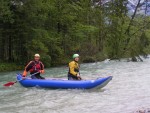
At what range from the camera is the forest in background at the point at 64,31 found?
26.3m

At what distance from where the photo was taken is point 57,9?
3061 centimetres

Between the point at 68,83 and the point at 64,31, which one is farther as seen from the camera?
the point at 64,31

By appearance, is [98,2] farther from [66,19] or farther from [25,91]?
[25,91]

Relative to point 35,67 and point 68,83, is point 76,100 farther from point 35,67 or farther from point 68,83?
point 35,67

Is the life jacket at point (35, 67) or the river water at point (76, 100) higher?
the life jacket at point (35, 67)

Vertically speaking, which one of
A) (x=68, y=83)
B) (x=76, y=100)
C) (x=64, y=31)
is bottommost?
(x=76, y=100)

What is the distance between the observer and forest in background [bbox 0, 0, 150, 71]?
86.2 feet

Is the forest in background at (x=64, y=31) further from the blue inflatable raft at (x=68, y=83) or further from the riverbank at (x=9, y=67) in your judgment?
the blue inflatable raft at (x=68, y=83)

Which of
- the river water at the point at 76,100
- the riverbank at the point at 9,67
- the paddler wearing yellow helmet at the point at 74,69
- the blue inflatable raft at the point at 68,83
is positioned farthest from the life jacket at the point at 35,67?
the riverbank at the point at 9,67

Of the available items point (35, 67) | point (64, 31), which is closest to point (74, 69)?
point (35, 67)

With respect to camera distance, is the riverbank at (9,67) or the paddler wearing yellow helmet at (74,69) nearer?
the paddler wearing yellow helmet at (74,69)

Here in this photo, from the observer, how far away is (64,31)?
1273 inches

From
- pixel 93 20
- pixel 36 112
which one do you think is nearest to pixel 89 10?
pixel 93 20

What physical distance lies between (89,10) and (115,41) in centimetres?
513
